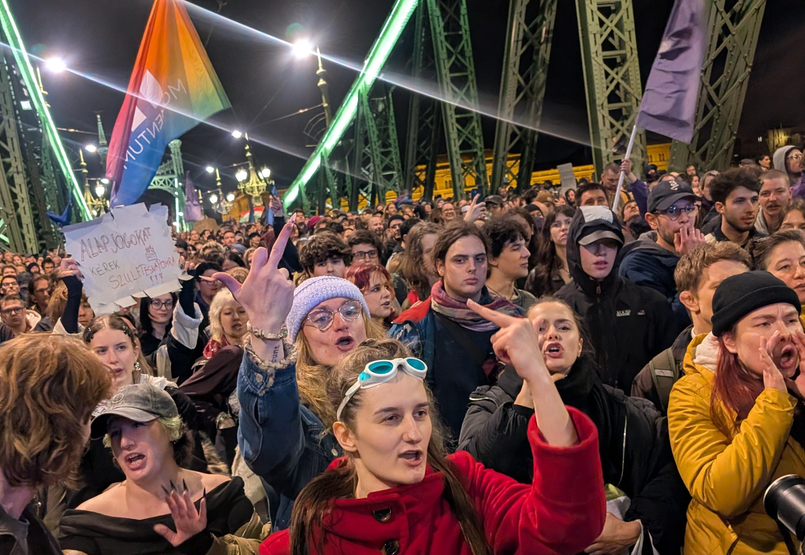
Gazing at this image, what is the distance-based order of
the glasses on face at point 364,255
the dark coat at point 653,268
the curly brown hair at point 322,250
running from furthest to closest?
the glasses on face at point 364,255, the curly brown hair at point 322,250, the dark coat at point 653,268

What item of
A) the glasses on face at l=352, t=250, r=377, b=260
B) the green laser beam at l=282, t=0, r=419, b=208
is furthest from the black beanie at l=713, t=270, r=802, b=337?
the green laser beam at l=282, t=0, r=419, b=208

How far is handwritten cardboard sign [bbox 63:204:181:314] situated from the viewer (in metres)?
5.27

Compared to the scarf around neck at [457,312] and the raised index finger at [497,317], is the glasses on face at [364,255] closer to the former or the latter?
the scarf around neck at [457,312]

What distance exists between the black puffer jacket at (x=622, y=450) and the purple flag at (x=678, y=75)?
4.43 metres

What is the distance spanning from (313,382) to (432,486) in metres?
1.19

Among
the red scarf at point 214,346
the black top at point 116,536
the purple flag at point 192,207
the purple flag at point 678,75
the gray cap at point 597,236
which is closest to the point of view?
the black top at point 116,536

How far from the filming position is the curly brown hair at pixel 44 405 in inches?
75.4

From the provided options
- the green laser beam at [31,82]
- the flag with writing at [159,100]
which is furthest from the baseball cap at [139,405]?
the green laser beam at [31,82]

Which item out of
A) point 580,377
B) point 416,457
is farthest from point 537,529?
point 580,377

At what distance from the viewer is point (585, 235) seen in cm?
445

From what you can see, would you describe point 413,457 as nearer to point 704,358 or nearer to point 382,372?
point 382,372

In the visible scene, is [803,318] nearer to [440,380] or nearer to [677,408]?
[677,408]

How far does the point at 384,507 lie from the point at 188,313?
13.4 feet

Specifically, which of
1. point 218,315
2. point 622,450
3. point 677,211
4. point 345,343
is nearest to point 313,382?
point 345,343
